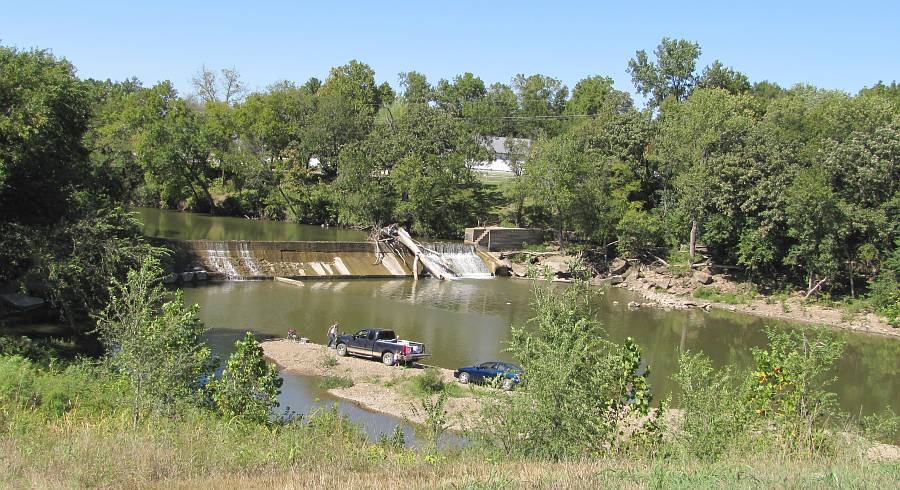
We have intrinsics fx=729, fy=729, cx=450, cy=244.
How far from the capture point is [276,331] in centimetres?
3569

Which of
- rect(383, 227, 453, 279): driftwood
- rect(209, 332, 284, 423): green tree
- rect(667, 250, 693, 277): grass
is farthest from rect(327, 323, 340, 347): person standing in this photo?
rect(667, 250, 693, 277): grass

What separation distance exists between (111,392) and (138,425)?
3574 mm

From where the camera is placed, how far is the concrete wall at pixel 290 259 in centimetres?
5038

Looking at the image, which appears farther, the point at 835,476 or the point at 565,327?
the point at 565,327

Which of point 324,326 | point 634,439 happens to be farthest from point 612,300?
point 634,439

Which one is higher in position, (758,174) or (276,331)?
(758,174)

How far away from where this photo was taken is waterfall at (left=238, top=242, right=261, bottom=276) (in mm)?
51125

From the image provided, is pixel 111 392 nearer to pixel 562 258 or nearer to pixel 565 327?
pixel 565 327

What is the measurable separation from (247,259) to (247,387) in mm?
36188

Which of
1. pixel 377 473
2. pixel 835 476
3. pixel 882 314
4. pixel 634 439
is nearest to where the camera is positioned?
pixel 835 476

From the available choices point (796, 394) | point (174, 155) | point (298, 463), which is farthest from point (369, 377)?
point (174, 155)

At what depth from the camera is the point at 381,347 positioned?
3102 centimetres

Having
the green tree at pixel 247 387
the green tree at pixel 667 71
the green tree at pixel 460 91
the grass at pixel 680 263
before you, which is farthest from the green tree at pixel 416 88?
the green tree at pixel 247 387

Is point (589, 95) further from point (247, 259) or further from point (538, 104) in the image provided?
point (247, 259)
